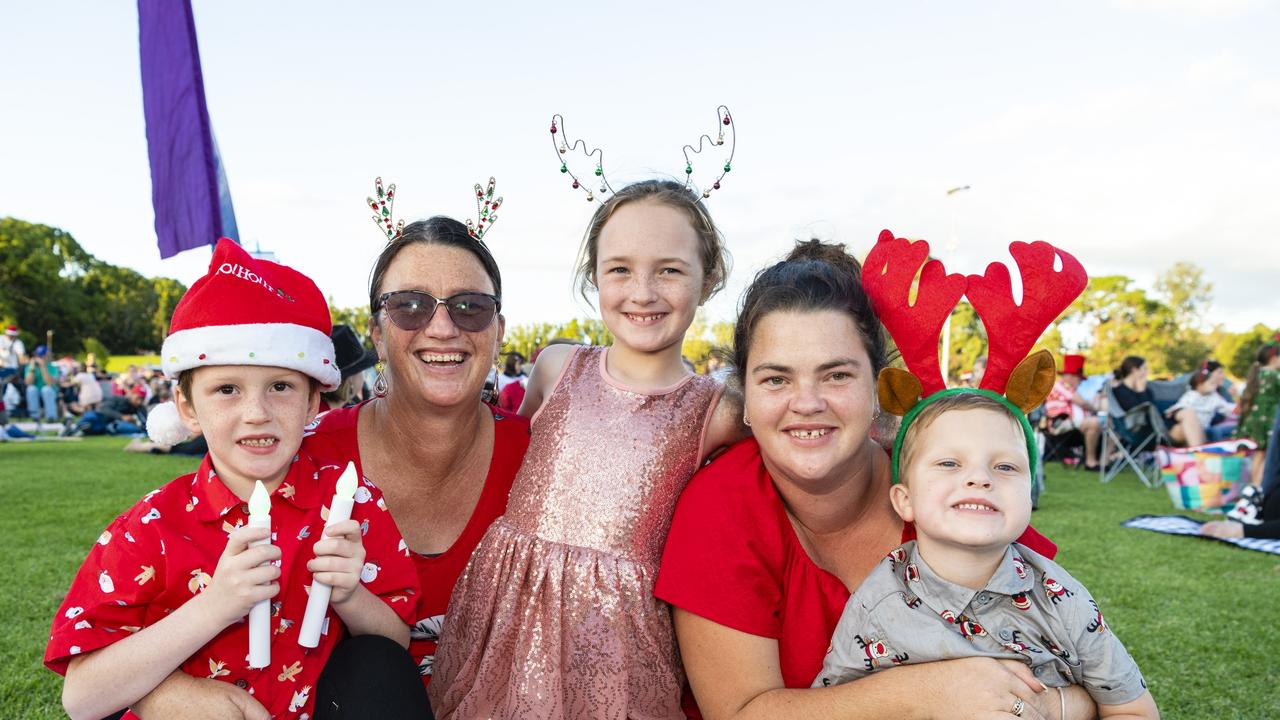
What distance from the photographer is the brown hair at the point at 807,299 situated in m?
2.48

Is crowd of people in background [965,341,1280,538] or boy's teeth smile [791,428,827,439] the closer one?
boy's teeth smile [791,428,827,439]

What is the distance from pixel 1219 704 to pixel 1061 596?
2759mm

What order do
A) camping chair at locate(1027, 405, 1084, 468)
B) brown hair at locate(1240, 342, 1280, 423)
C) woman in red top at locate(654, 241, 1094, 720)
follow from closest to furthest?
woman in red top at locate(654, 241, 1094, 720) < brown hair at locate(1240, 342, 1280, 423) < camping chair at locate(1027, 405, 1084, 468)

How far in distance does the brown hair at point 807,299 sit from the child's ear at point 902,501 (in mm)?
394

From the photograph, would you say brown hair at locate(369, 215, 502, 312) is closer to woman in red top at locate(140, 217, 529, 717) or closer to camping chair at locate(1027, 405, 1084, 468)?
woman in red top at locate(140, 217, 529, 717)

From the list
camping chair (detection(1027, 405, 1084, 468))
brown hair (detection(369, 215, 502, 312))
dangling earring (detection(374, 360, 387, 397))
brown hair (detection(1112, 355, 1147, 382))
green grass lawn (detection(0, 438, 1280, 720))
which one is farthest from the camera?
camping chair (detection(1027, 405, 1084, 468))

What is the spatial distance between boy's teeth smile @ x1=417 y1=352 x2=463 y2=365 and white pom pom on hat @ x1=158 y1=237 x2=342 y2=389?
51 cm

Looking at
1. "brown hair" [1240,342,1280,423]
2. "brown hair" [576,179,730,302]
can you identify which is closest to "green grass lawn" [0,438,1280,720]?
"brown hair" [1240,342,1280,423]

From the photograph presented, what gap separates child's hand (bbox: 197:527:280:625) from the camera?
1.86m

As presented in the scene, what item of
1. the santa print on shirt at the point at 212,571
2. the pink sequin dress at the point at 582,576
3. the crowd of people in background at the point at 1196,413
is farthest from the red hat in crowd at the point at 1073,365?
the santa print on shirt at the point at 212,571

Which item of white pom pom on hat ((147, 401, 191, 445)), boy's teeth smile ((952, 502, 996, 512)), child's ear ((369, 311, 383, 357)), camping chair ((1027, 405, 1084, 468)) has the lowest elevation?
camping chair ((1027, 405, 1084, 468))

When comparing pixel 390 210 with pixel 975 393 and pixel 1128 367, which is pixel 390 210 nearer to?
pixel 975 393

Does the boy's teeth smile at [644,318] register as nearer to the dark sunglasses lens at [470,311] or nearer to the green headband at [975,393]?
the dark sunglasses lens at [470,311]

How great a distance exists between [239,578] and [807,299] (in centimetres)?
171
